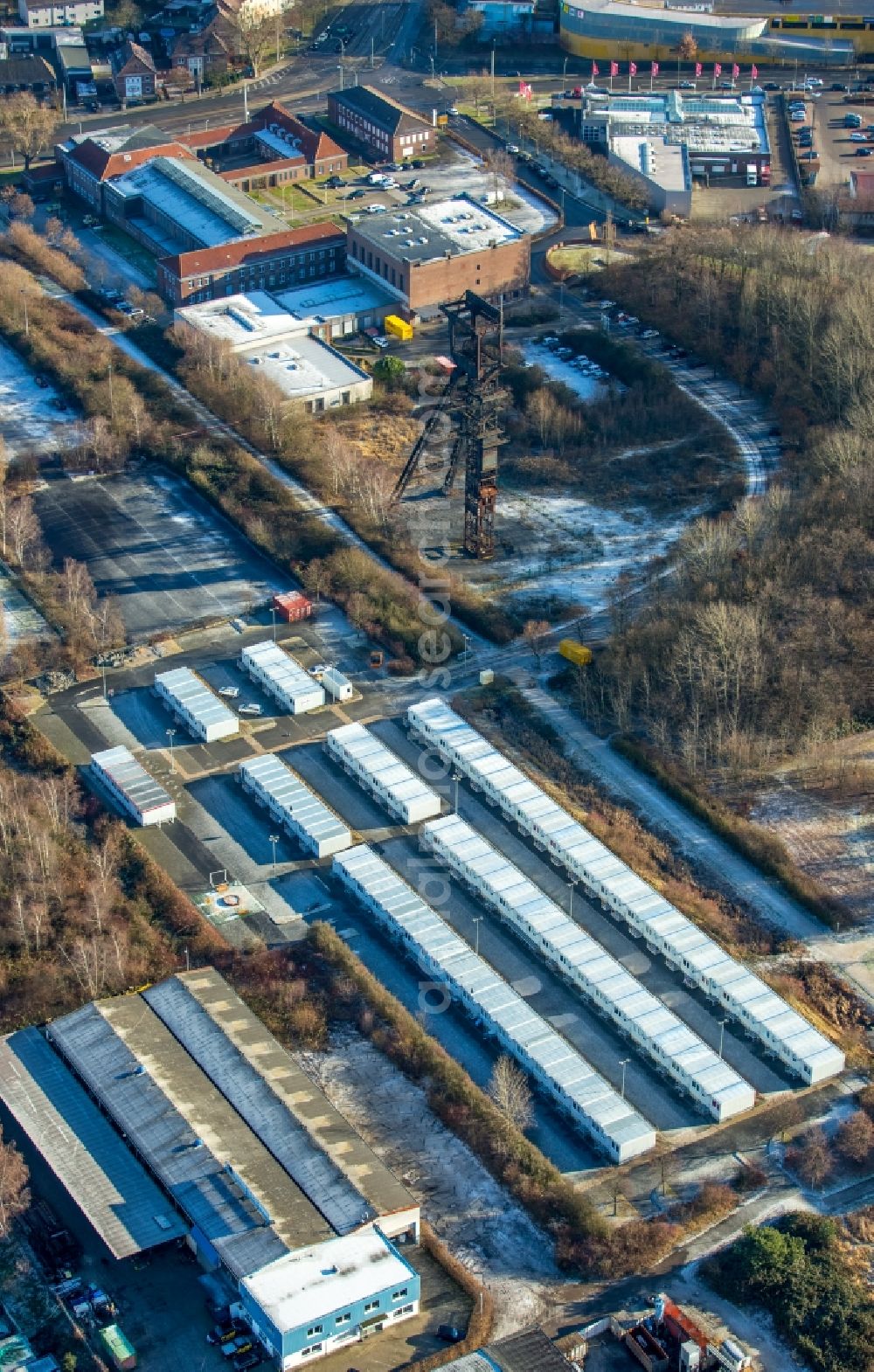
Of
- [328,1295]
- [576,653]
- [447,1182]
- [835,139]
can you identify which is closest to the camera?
[328,1295]

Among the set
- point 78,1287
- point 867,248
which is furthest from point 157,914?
point 867,248

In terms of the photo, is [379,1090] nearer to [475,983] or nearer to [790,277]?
[475,983]

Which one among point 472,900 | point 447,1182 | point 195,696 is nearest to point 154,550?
point 195,696

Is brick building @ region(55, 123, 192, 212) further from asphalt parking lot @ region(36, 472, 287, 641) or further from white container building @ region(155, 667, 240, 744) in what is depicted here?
white container building @ region(155, 667, 240, 744)

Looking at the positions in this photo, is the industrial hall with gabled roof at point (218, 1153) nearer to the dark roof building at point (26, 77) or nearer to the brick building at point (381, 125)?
the brick building at point (381, 125)

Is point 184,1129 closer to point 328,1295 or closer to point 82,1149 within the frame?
point 82,1149

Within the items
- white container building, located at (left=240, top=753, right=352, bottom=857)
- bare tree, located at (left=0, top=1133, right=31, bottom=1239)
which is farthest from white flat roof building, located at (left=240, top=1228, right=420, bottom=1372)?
white container building, located at (left=240, top=753, right=352, bottom=857)
